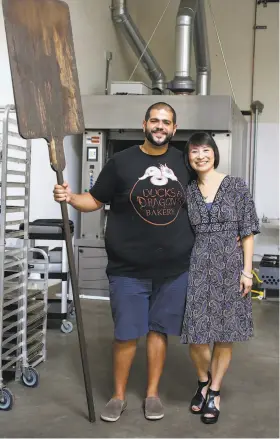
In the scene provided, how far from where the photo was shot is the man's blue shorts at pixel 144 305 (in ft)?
8.66

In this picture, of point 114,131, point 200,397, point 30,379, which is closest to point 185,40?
point 114,131

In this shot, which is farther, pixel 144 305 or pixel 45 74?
pixel 144 305

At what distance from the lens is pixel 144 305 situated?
268 cm

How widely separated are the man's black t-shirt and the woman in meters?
0.07

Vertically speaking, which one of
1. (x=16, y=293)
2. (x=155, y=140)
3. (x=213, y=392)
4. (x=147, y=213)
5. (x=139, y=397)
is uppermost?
(x=155, y=140)

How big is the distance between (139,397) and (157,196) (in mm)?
1174

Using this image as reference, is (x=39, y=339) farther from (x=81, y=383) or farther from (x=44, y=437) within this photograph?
(x=44, y=437)

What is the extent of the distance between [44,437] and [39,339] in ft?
3.46

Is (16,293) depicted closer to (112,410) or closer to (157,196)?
(112,410)

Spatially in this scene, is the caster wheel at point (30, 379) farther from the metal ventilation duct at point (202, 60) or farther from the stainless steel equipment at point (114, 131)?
the metal ventilation duct at point (202, 60)

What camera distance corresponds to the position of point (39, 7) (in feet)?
7.46

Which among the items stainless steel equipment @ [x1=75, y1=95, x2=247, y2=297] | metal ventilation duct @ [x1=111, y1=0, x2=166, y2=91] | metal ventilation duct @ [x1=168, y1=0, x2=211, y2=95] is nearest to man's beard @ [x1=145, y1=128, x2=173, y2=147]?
stainless steel equipment @ [x1=75, y1=95, x2=247, y2=297]

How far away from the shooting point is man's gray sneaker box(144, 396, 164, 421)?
8.89 ft

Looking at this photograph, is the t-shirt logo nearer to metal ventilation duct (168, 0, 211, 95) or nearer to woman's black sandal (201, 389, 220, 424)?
woman's black sandal (201, 389, 220, 424)
